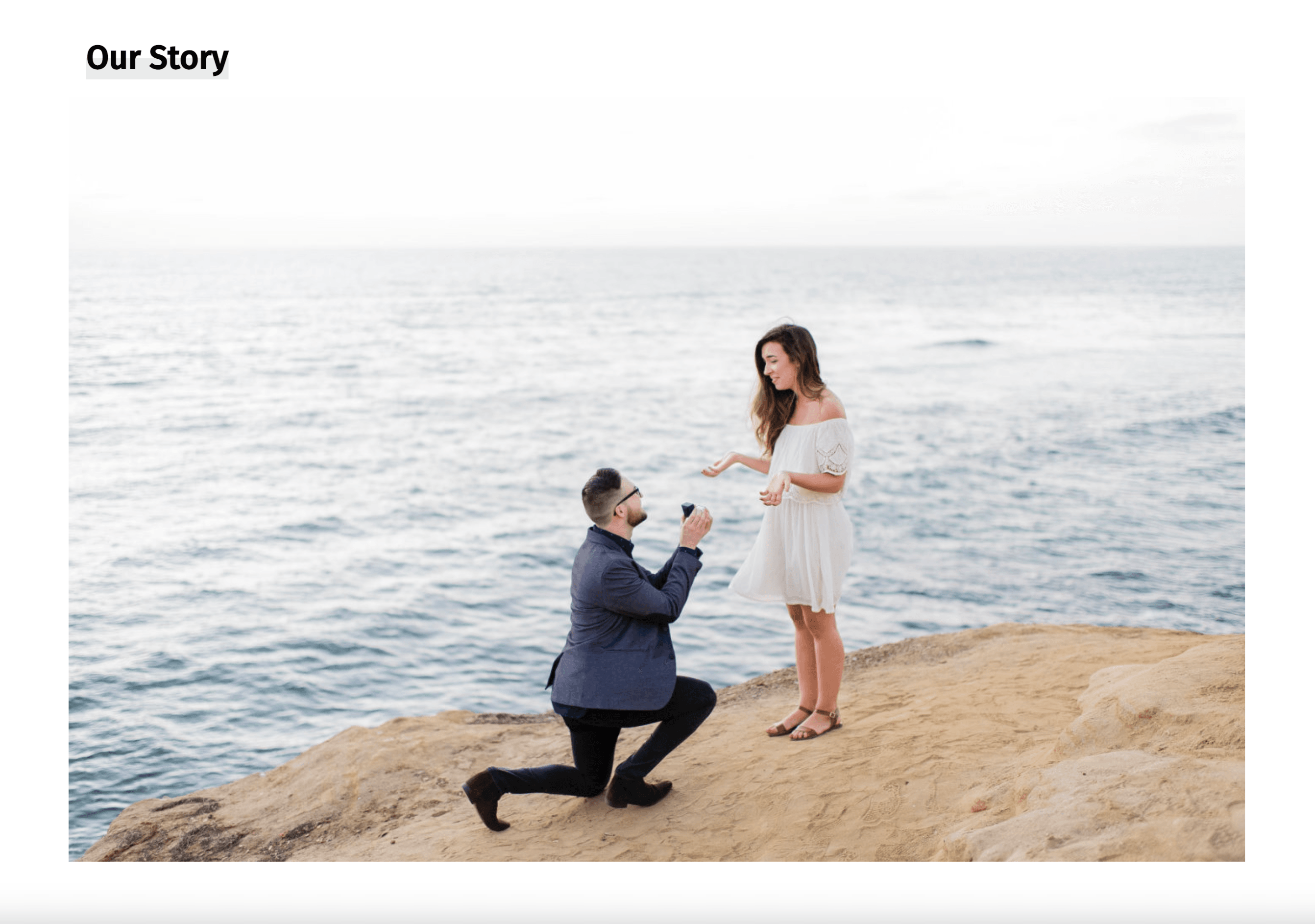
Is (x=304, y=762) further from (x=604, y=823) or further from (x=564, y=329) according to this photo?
(x=564, y=329)

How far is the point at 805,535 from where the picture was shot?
4.70 metres

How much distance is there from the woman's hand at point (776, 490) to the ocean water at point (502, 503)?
4.99 metres

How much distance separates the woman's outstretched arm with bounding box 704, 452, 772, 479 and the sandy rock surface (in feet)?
4.71

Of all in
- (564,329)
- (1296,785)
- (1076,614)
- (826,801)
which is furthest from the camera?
(564,329)

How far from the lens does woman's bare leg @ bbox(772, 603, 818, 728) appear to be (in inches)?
194

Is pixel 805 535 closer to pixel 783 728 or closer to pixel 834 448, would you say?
pixel 834 448

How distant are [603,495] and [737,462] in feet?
3.15

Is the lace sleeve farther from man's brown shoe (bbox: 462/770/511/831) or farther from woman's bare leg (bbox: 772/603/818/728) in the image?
man's brown shoe (bbox: 462/770/511/831)

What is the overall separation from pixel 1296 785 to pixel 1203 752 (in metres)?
0.33

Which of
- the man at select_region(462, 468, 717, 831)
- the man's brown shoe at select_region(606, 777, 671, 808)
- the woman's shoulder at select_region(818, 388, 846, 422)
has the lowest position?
the man's brown shoe at select_region(606, 777, 671, 808)

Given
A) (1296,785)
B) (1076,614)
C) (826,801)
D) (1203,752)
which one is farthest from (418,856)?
(1076,614)

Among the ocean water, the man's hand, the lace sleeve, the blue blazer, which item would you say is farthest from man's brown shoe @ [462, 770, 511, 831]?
Result: the ocean water

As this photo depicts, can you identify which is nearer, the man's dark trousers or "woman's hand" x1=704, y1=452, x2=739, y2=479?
the man's dark trousers

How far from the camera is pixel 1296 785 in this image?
12.8ft
